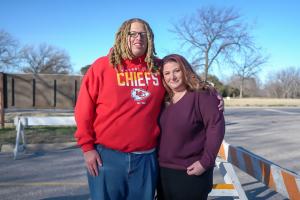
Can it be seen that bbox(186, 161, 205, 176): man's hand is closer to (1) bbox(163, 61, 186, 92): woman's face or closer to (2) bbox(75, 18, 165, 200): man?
(2) bbox(75, 18, 165, 200): man

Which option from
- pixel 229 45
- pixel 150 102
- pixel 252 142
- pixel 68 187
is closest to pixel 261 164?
pixel 150 102

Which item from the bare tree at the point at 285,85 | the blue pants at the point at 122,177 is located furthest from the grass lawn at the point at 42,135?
the bare tree at the point at 285,85

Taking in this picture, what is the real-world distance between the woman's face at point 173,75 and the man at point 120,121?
127 mm

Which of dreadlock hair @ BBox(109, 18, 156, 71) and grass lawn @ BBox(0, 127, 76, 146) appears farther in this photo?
grass lawn @ BBox(0, 127, 76, 146)

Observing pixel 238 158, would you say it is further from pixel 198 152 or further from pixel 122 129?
pixel 122 129

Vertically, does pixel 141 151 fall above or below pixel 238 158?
above

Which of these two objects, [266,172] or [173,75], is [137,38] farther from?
[266,172]

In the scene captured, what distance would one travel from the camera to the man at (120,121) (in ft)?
8.05

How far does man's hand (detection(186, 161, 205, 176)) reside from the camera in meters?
2.45

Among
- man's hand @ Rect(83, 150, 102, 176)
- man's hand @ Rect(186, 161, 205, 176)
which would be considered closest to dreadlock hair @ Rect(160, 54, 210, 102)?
man's hand @ Rect(186, 161, 205, 176)

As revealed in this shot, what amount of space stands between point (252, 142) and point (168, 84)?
8460mm

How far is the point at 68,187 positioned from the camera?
549 cm

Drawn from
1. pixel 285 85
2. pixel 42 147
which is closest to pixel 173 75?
pixel 42 147

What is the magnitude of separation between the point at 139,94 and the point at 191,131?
1.46 ft
